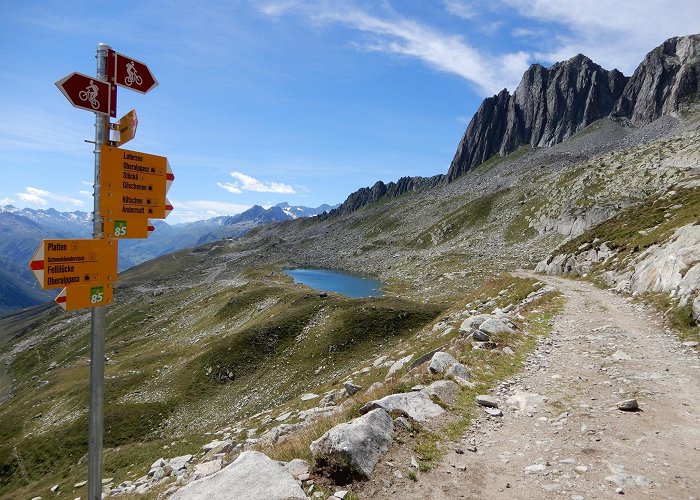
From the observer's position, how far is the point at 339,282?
127 meters

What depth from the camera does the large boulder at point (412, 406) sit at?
10.5 metres

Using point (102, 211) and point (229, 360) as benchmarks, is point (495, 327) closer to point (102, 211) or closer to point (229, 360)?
point (102, 211)

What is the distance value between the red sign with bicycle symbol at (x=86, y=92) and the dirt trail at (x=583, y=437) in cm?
873

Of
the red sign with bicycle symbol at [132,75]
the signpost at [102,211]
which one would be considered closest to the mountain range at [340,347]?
the signpost at [102,211]

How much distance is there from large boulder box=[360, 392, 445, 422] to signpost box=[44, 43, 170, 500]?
650cm

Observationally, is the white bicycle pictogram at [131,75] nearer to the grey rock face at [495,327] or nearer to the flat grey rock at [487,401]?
the flat grey rock at [487,401]

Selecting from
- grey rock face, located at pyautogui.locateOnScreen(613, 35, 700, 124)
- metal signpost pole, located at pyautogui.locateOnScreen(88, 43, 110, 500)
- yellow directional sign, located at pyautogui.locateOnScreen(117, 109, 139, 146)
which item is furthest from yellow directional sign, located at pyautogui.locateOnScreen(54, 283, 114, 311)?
grey rock face, located at pyautogui.locateOnScreen(613, 35, 700, 124)

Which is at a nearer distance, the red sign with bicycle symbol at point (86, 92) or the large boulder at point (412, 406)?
the red sign with bicycle symbol at point (86, 92)

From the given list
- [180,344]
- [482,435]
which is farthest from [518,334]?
[180,344]

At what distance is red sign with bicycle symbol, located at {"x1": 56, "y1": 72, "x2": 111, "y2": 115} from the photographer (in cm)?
643

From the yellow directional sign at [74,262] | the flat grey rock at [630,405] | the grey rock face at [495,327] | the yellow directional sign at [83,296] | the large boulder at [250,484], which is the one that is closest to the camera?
the yellow directional sign at [74,262]

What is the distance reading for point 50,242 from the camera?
6.29m

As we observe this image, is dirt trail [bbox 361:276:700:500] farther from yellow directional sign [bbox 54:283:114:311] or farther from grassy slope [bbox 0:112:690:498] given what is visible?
yellow directional sign [bbox 54:283:114:311]

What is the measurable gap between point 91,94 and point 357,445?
28.0ft
